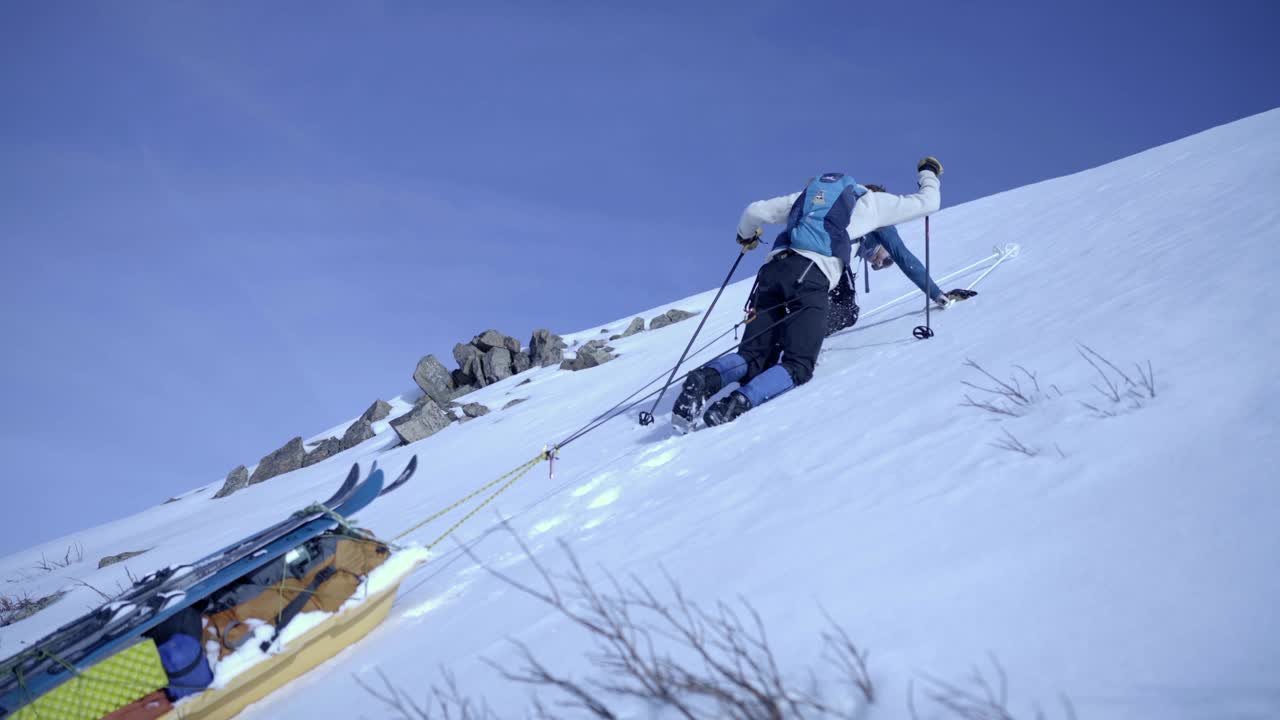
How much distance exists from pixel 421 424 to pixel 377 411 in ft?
10.8

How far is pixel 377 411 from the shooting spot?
1289cm

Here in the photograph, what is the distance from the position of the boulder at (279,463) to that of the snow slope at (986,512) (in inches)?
211

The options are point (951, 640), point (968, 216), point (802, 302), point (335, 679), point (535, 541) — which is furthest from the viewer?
point (968, 216)

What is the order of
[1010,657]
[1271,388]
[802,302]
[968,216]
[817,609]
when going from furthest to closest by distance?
[968,216] → [802,302] → [1271,388] → [817,609] → [1010,657]

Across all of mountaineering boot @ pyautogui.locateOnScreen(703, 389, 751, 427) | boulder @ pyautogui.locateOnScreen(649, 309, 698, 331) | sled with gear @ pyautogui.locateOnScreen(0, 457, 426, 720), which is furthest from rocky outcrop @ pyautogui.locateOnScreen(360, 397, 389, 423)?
sled with gear @ pyautogui.locateOnScreen(0, 457, 426, 720)

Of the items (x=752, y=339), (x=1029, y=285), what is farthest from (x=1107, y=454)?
(x=1029, y=285)

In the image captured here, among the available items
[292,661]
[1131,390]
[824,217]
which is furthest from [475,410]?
[1131,390]

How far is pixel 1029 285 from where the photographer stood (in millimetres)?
5922

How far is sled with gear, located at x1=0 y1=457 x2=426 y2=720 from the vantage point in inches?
97.8

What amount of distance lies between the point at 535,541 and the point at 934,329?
397 centimetres

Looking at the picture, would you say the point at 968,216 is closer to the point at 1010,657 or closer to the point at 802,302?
the point at 802,302

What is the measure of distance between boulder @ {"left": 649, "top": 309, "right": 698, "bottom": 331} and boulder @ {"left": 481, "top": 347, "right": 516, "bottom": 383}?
310 centimetres

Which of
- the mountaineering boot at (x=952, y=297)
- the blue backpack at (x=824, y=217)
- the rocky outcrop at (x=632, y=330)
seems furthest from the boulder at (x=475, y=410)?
the mountaineering boot at (x=952, y=297)

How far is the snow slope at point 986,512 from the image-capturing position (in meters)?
1.47
